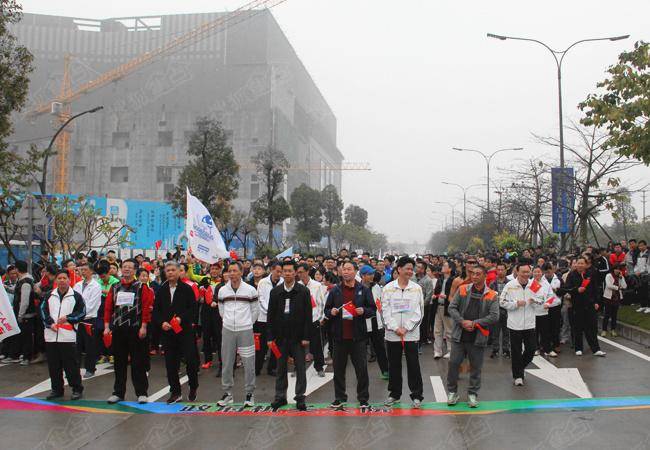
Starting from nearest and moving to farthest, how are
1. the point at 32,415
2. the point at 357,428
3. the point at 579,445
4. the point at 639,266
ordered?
the point at 579,445
the point at 357,428
the point at 32,415
the point at 639,266

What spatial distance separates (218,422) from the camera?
6918 mm

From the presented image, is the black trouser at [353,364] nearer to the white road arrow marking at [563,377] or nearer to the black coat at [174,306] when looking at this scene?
the black coat at [174,306]

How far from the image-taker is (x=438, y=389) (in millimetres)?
8516

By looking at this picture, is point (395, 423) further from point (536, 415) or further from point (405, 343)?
point (536, 415)

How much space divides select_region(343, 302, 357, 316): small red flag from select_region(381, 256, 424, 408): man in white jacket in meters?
0.39

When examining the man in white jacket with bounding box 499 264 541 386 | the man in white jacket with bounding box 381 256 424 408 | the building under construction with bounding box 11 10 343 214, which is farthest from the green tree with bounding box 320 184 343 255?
the man in white jacket with bounding box 381 256 424 408

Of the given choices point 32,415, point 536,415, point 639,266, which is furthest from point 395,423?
point 639,266

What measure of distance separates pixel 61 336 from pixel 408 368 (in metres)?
4.46

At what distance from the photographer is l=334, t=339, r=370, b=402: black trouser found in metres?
7.47

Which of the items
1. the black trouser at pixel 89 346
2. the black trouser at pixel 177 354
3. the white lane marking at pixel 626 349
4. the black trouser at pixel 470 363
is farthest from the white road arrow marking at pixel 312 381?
the white lane marking at pixel 626 349

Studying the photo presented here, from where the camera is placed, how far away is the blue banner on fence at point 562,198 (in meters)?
22.4

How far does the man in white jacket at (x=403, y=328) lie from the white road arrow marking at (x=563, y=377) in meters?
2.29

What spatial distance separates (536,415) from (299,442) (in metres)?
2.78

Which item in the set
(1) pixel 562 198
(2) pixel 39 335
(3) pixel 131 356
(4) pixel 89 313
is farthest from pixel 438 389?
(1) pixel 562 198
